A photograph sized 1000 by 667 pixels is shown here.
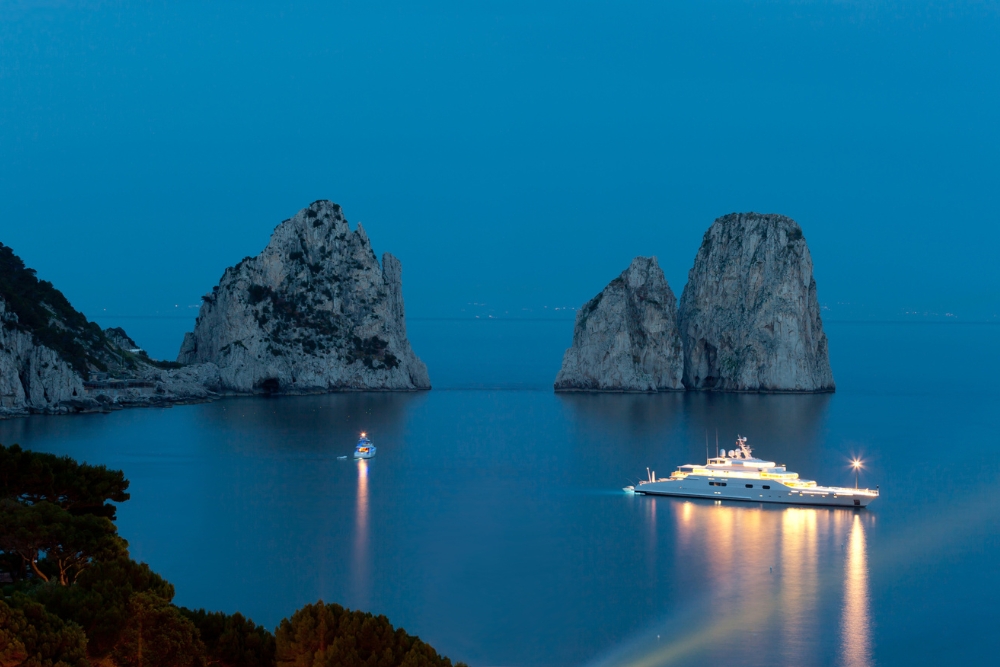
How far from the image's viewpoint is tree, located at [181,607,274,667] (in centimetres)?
1898

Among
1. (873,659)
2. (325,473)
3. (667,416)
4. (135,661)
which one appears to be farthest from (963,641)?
(667,416)

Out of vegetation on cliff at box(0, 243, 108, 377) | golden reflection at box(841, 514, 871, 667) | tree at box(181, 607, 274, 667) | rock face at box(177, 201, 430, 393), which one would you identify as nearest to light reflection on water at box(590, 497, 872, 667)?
golden reflection at box(841, 514, 871, 667)

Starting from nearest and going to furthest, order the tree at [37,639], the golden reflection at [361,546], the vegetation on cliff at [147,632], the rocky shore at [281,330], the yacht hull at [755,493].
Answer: the tree at [37,639] < the vegetation on cliff at [147,632] < the golden reflection at [361,546] < the yacht hull at [755,493] < the rocky shore at [281,330]

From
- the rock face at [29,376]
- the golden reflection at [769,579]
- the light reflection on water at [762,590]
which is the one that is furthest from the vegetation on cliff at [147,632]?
the rock face at [29,376]

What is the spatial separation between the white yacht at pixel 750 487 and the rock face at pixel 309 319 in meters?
52.5

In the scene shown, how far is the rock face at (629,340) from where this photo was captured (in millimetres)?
104688

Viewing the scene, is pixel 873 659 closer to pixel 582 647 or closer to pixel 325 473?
pixel 582 647

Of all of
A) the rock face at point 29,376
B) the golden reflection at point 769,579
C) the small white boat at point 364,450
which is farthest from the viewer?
the rock face at point 29,376

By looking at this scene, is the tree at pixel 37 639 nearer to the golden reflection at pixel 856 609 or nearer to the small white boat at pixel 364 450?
the golden reflection at pixel 856 609

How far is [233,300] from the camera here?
333ft

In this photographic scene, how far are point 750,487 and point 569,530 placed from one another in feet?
39.1

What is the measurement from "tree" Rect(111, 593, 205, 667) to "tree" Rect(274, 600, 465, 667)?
57.8 inches

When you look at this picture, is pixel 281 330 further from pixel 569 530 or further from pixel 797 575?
pixel 797 575

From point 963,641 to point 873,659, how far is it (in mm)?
3338
